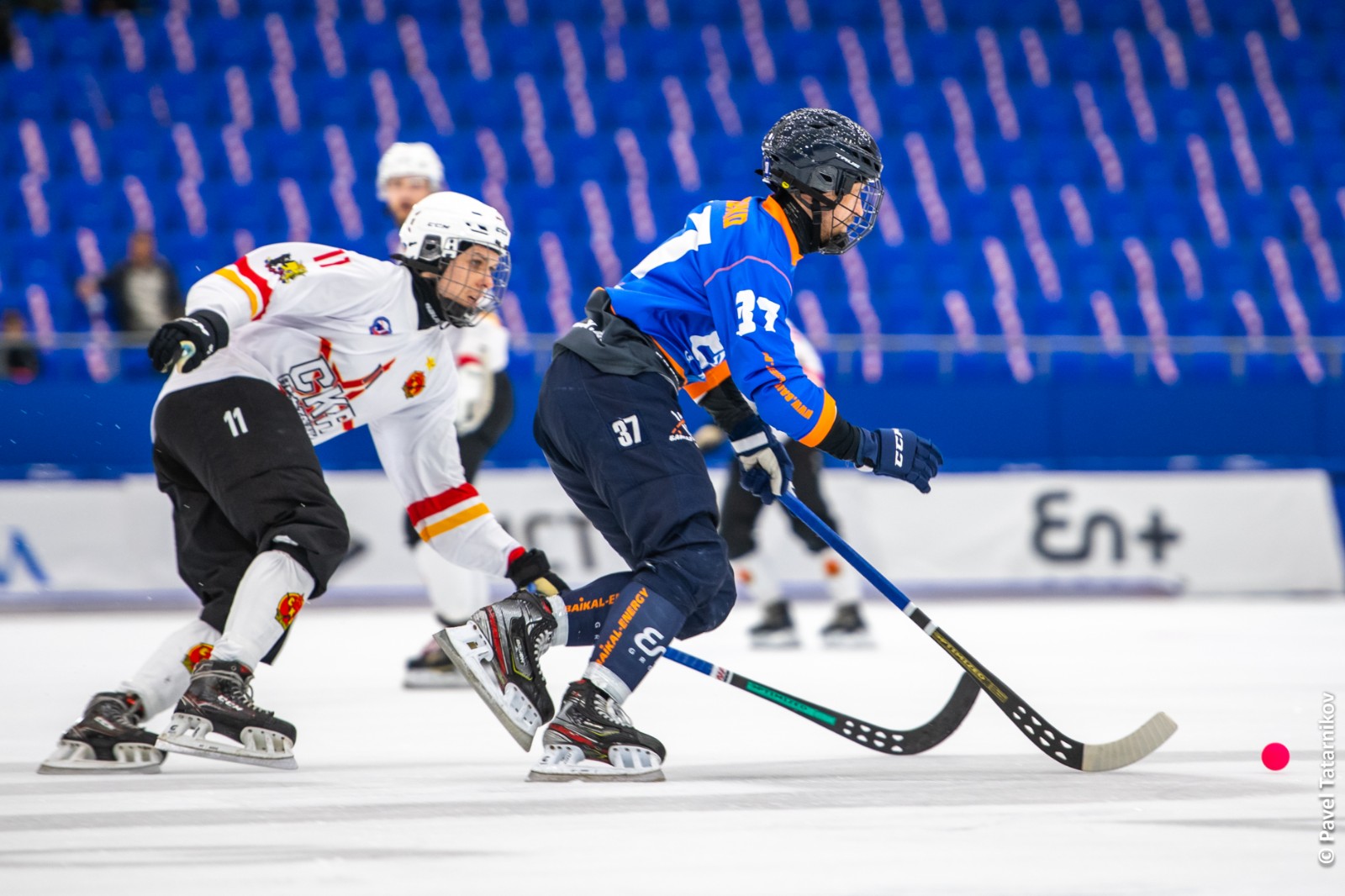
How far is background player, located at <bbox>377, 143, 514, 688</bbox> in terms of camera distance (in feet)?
19.5

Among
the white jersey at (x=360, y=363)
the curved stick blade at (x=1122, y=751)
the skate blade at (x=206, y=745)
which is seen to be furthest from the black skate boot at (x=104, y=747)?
the curved stick blade at (x=1122, y=751)

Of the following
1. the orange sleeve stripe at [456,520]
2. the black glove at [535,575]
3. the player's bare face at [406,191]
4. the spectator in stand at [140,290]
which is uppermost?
the spectator in stand at [140,290]

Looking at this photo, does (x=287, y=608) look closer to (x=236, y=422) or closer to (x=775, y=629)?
(x=236, y=422)

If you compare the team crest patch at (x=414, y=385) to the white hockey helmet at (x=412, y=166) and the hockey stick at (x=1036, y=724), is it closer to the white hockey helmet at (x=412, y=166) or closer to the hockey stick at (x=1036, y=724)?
the hockey stick at (x=1036, y=724)

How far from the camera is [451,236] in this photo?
14.1 ft

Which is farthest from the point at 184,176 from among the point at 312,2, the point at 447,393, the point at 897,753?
the point at 897,753

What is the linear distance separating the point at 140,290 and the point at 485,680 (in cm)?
772

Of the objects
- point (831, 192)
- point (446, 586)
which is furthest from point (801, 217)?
point (446, 586)

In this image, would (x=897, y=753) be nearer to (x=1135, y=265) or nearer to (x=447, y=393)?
(x=447, y=393)

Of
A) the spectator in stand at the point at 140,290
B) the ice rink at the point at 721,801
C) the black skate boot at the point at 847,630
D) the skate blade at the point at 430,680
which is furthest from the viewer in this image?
the spectator in stand at the point at 140,290

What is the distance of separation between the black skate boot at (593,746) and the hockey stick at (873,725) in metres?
0.33

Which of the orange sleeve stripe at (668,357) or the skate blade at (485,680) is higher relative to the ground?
the orange sleeve stripe at (668,357)

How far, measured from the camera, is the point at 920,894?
2.44 m

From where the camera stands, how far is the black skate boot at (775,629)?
736 centimetres
